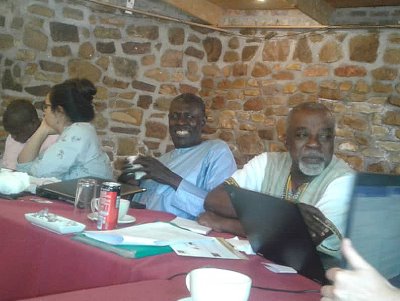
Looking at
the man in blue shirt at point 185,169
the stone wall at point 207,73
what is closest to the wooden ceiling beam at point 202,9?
the stone wall at point 207,73

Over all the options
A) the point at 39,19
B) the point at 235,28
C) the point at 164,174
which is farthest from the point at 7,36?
the point at 164,174

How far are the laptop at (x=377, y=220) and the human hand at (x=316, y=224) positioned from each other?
0.86 feet

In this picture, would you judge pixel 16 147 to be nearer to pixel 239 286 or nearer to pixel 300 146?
pixel 300 146

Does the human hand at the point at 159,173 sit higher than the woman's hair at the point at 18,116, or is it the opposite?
the woman's hair at the point at 18,116

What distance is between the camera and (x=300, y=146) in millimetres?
1997

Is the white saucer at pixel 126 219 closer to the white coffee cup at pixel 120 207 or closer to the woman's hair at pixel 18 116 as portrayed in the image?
the white coffee cup at pixel 120 207

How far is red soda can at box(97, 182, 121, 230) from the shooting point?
163 cm

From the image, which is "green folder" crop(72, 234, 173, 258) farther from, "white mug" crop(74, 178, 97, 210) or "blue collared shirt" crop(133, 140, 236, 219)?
"blue collared shirt" crop(133, 140, 236, 219)

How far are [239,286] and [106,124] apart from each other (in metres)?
3.23

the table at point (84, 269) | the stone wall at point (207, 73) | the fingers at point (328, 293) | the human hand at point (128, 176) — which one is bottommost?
the table at point (84, 269)

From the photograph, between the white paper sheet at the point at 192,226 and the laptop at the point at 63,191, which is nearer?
the white paper sheet at the point at 192,226

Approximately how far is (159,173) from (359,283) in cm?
164

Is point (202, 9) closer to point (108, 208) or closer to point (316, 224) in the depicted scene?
point (108, 208)

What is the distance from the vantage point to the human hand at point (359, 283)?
A: 865 millimetres
